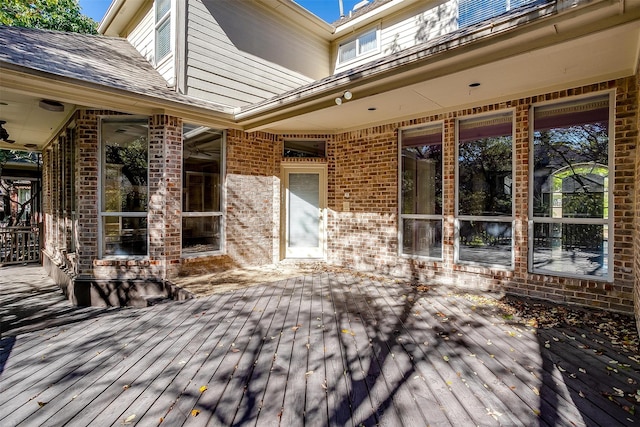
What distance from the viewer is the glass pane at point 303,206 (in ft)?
22.4

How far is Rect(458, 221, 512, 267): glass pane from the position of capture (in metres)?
4.66

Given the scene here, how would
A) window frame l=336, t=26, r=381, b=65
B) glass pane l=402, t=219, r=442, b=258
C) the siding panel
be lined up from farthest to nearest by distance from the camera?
1. window frame l=336, t=26, r=381, b=65
2. the siding panel
3. glass pane l=402, t=219, r=442, b=258

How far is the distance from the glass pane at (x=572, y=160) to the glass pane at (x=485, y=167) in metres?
0.36

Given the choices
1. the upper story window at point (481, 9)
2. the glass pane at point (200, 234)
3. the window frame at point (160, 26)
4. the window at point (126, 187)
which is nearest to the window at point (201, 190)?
the glass pane at point (200, 234)

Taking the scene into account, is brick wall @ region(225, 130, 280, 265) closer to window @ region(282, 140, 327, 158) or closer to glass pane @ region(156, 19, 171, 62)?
window @ region(282, 140, 327, 158)

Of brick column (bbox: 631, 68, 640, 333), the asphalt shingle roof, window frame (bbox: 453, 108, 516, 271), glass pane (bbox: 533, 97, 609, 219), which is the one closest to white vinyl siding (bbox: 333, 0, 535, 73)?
window frame (bbox: 453, 108, 516, 271)

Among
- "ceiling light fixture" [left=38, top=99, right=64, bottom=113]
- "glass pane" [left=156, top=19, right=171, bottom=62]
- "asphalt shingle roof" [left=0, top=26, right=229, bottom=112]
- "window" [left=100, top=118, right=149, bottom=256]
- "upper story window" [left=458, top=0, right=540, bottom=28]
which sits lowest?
"window" [left=100, top=118, right=149, bottom=256]

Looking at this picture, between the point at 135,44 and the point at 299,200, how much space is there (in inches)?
207

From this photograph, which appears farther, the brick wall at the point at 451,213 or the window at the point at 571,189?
the window at the point at 571,189

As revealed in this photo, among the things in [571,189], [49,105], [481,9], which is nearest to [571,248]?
[571,189]

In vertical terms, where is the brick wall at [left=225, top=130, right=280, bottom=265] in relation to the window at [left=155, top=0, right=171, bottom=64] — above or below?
below

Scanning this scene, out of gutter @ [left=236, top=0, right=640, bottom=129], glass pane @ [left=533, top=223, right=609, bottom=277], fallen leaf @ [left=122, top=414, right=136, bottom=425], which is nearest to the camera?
fallen leaf @ [left=122, top=414, right=136, bottom=425]

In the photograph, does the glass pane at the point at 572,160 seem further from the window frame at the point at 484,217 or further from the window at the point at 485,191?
the window at the point at 485,191

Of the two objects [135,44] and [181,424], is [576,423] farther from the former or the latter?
[135,44]
